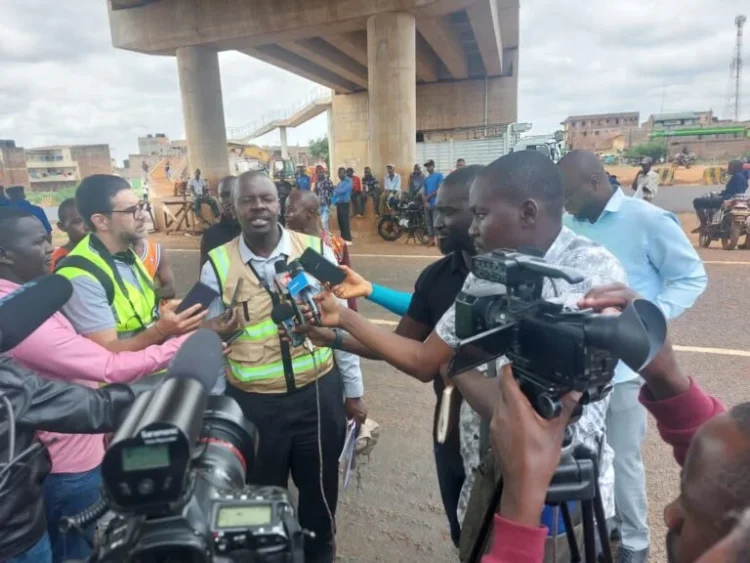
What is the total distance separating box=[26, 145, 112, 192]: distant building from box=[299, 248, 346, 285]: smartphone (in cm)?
3983

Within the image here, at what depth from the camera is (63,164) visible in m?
48.1

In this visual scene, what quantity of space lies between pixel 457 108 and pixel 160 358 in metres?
29.1

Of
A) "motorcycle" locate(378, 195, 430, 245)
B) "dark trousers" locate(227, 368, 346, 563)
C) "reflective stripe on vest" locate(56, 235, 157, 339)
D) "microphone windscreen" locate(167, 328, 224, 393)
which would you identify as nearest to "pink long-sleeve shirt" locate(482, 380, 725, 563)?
"microphone windscreen" locate(167, 328, 224, 393)

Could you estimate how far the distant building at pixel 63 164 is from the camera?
4088 centimetres

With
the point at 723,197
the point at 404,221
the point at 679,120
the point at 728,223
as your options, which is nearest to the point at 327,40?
the point at 404,221

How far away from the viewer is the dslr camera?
76cm

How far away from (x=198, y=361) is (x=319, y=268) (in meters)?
1.17

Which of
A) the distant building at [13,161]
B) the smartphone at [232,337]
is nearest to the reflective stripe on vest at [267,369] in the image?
the smartphone at [232,337]

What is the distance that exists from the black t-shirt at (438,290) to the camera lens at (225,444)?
42.4 inches

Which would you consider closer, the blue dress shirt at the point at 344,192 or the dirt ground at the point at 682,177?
the blue dress shirt at the point at 344,192

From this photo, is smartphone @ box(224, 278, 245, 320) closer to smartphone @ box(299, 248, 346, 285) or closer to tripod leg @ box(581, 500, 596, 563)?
smartphone @ box(299, 248, 346, 285)

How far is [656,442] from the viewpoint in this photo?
11.2 ft

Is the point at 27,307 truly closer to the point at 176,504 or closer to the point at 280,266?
Result: the point at 176,504

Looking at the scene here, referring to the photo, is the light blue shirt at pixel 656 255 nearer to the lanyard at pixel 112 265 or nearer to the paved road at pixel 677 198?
the lanyard at pixel 112 265
